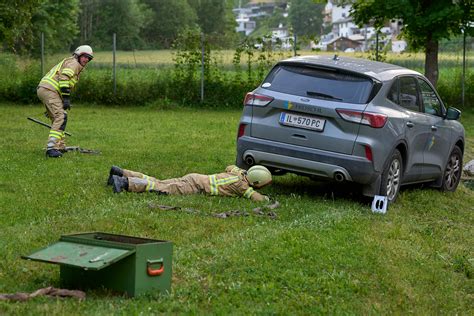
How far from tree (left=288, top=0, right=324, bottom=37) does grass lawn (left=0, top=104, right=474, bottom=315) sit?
115 m

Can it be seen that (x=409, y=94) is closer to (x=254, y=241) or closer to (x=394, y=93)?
(x=394, y=93)

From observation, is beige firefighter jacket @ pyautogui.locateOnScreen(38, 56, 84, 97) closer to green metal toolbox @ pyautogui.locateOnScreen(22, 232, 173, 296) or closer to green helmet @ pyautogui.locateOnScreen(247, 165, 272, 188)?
green helmet @ pyautogui.locateOnScreen(247, 165, 272, 188)

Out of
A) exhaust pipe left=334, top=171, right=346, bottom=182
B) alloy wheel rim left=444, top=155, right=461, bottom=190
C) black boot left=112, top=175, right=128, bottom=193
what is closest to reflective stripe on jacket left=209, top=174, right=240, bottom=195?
black boot left=112, top=175, right=128, bottom=193

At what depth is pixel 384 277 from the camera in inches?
322

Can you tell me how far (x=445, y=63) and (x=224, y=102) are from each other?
23.2ft

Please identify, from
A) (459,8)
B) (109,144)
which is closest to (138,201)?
(109,144)

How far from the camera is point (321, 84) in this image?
38.2ft

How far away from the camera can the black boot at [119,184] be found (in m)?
11.3

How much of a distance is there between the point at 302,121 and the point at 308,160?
472mm

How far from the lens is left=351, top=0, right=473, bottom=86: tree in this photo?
2461 cm

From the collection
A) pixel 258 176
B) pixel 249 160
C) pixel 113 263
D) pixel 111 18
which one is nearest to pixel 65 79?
pixel 249 160

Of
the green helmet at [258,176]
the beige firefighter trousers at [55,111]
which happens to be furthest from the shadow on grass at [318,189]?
the beige firefighter trousers at [55,111]

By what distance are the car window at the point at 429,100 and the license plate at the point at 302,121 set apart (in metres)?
→ 2.25

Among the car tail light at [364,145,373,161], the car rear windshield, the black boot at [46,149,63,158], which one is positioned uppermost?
the car rear windshield
